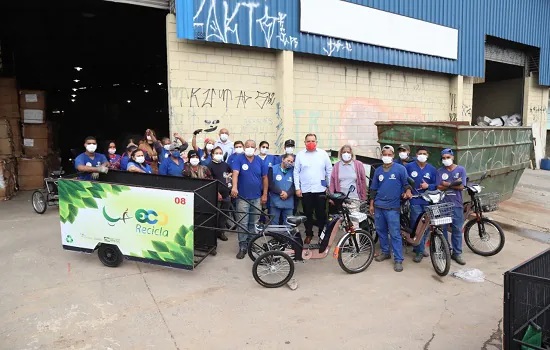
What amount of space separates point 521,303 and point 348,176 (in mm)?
3574

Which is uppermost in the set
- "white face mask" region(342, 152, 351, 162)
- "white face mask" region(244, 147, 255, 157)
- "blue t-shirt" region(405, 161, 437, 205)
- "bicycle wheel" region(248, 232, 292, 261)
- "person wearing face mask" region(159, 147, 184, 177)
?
"white face mask" region(244, 147, 255, 157)

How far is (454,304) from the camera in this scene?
14.8 feet

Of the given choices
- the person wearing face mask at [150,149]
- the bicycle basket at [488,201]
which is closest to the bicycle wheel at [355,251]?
the bicycle basket at [488,201]

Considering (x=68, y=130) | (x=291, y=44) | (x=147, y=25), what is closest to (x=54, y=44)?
(x=147, y=25)

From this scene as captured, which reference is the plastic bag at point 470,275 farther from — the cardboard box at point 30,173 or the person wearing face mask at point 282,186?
the cardboard box at point 30,173

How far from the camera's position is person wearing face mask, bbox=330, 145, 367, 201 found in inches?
241

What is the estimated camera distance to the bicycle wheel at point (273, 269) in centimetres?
491

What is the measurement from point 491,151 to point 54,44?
653 inches

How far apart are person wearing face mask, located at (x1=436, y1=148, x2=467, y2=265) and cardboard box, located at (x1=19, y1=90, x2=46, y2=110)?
11263 millimetres

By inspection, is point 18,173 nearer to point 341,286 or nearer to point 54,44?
point 54,44

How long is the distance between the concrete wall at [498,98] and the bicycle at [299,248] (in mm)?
19310

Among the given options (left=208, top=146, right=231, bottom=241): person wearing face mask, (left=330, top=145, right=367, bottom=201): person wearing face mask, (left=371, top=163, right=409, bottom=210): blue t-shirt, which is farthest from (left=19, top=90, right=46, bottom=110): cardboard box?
(left=371, top=163, right=409, bottom=210): blue t-shirt

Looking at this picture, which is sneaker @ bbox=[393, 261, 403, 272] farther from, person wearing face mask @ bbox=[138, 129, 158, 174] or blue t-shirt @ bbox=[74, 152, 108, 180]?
blue t-shirt @ bbox=[74, 152, 108, 180]

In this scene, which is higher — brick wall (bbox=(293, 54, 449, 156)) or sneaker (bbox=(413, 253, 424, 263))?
brick wall (bbox=(293, 54, 449, 156))
